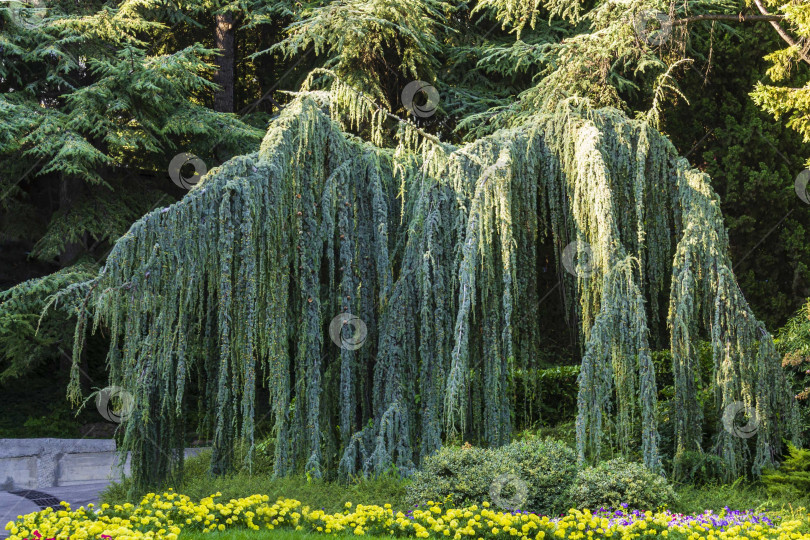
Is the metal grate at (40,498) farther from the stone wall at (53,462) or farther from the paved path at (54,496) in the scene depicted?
the stone wall at (53,462)

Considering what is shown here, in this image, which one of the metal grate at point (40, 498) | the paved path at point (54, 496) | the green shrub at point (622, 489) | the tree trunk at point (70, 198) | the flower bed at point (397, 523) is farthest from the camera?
the tree trunk at point (70, 198)

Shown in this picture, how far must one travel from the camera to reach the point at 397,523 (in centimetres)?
500

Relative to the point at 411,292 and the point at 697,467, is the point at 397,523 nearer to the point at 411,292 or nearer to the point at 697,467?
the point at 411,292

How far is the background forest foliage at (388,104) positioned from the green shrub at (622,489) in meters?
2.97

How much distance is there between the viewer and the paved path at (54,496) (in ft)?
26.4

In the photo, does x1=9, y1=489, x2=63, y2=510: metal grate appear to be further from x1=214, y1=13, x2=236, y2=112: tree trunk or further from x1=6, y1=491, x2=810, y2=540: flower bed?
x1=214, y1=13, x2=236, y2=112: tree trunk

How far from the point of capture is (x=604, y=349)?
5.22 metres

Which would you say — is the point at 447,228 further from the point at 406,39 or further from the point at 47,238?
the point at 47,238

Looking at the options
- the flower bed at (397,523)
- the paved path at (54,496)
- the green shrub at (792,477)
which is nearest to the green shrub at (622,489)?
the flower bed at (397,523)

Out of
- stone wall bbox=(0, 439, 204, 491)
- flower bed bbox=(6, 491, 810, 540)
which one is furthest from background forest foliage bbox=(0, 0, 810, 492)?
flower bed bbox=(6, 491, 810, 540)

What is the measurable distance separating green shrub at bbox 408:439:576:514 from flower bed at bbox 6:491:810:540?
12cm

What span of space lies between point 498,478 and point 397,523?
92 cm

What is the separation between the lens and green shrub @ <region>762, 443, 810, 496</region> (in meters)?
5.86

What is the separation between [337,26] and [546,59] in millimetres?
3102
